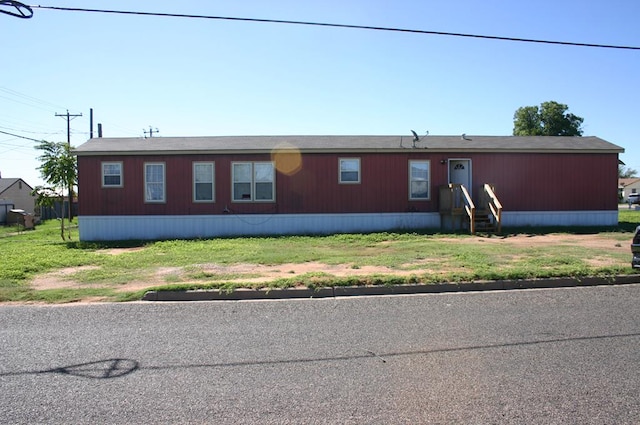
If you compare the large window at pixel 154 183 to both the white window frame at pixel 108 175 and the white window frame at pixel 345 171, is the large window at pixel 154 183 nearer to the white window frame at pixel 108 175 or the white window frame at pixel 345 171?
the white window frame at pixel 108 175

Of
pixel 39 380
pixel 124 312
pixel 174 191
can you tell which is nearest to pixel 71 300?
pixel 124 312

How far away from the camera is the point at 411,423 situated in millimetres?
3270

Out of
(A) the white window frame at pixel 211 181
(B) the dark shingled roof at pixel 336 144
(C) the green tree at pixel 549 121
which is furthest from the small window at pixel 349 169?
(C) the green tree at pixel 549 121

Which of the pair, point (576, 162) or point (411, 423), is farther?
point (576, 162)

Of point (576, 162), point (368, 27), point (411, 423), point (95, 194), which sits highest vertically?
point (368, 27)

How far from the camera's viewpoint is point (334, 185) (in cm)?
1772

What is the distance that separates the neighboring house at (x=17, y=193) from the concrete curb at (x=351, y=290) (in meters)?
46.9

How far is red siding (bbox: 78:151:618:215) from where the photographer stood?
57.4ft

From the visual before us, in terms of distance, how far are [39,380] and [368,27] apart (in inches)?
297

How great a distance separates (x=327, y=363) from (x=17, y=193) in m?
55.2

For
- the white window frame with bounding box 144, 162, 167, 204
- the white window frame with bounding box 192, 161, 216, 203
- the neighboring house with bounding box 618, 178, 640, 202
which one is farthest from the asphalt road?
the neighboring house with bounding box 618, 178, 640, 202

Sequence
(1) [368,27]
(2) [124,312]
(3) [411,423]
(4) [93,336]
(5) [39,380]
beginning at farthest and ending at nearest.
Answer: (1) [368,27] → (2) [124,312] → (4) [93,336] → (5) [39,380] → (3) [411,423]

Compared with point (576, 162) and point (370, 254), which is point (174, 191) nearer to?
point (370, 254)

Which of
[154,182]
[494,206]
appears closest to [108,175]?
[154,182]
